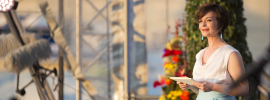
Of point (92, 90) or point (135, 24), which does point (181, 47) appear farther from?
point (92, 90)

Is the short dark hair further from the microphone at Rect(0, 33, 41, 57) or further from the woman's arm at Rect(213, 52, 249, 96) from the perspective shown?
the microphone at Rect(0, 33, 41, 57)

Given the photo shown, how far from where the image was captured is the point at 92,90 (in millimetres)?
2734

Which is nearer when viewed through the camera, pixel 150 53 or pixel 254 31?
pixel 254 31

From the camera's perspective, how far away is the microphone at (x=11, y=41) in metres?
2.66

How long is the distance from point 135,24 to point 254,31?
120cm

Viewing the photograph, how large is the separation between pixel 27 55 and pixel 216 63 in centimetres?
221

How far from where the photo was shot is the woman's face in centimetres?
99

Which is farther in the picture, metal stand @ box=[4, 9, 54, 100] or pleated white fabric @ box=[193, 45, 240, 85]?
metal stand @ box=[4, 9, 54, 100]

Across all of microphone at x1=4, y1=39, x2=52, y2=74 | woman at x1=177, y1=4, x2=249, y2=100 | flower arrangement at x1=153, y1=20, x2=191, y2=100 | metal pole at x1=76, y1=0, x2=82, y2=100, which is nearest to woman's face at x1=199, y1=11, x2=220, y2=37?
woman at x1=177, y1=4, x2=249, y2=100

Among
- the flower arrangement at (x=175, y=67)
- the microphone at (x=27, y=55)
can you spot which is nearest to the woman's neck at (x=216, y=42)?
the flower arrangement at (x=175, y=67)

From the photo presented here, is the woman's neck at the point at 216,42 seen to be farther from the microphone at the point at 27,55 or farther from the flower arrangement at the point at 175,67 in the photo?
the microphone at the point at 27,55

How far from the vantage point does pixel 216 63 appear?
3.16 ft

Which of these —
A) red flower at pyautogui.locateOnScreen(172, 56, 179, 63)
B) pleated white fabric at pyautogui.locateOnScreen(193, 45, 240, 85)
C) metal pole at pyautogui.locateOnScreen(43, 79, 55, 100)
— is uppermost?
pleated white fabric at pyautogui.locateOnScreen(193, 45, 240, 85)

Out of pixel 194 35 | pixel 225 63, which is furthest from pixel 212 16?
pixel 194 35
